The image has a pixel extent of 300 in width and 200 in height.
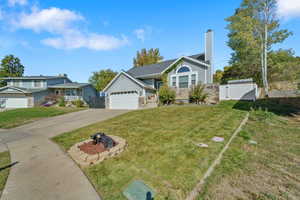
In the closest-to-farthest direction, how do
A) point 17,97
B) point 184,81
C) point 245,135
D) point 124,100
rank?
point 245,135 < point 184,81 < point 124,100 < point 17,97

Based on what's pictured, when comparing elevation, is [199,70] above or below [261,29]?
below

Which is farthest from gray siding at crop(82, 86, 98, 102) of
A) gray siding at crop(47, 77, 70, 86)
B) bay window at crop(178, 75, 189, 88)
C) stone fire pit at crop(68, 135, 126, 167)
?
stone fire pit at crop(68, 135, 126, 167)

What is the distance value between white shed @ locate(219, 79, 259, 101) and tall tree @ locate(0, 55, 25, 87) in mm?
49778

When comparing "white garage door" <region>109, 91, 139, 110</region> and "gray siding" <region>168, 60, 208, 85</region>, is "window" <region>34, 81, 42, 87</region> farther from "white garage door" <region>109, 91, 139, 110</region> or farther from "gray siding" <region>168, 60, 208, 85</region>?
"gray siding" <region>168, 60, 208, 85</region>

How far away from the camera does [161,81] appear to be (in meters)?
17.2

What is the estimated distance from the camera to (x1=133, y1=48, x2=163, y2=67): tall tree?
3375 cm

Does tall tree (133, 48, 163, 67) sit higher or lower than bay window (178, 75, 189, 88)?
higher

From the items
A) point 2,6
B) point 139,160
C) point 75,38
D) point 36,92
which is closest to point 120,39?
point 75,38

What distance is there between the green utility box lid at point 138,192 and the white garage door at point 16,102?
25649 millimetres

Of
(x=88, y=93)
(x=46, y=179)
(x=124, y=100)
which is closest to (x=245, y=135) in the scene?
(x=46, y=179)

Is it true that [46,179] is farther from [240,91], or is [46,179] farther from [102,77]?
[102,77]

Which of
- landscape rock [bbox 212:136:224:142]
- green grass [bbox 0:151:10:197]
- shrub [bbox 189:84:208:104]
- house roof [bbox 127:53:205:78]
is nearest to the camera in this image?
green grass [bbox 0:151:10:197]

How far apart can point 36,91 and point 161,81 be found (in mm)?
19962

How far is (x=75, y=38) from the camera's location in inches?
580
